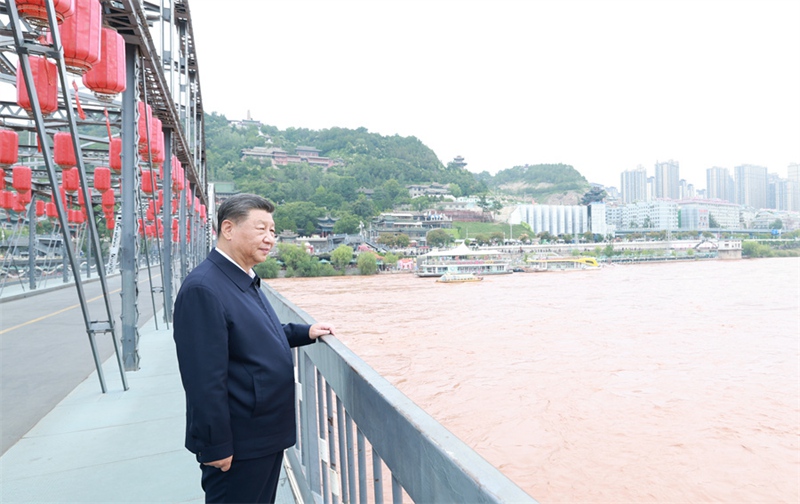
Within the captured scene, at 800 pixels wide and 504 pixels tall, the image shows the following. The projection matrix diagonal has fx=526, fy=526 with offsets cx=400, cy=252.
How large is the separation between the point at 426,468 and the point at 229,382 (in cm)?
66

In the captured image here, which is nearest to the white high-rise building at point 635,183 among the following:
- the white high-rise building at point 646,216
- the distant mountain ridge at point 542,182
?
the distant mountain ridge at point 542,182

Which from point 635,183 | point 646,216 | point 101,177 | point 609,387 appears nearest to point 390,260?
point 609,387

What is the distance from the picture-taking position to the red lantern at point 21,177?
10.2 m

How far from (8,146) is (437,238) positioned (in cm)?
5505

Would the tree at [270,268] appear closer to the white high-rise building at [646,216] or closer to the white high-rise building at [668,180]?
the white high-rise building at [646,216]

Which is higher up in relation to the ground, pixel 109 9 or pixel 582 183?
pixel 582 183

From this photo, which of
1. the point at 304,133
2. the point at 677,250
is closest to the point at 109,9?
the point at 677,250

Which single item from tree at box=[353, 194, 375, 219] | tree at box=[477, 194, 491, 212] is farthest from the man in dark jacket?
tree at box=[477, 194, 491, 212]

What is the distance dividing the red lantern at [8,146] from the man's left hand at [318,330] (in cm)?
740

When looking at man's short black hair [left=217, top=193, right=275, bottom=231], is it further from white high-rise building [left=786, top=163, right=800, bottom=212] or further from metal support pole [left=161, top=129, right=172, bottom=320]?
white high-rise building [left=786, top=163, right=800, bottom=212]

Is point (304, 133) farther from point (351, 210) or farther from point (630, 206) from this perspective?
point (630, 206)

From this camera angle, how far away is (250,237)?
1490 millimetres

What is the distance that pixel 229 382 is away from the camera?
134cm

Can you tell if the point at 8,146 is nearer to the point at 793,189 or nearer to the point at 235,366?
the point at 235,366
